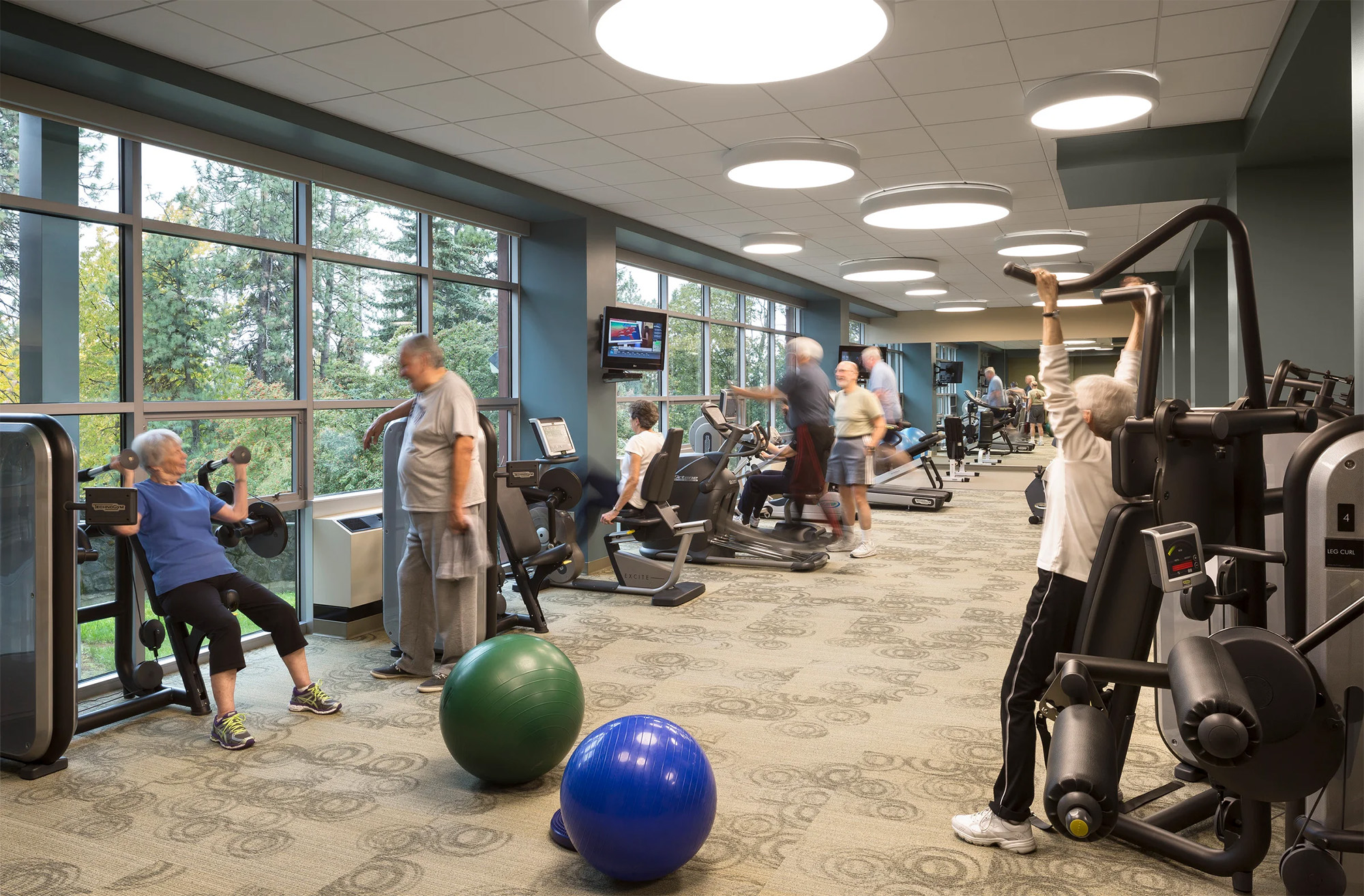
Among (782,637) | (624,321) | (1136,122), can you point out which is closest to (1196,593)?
(782,637)

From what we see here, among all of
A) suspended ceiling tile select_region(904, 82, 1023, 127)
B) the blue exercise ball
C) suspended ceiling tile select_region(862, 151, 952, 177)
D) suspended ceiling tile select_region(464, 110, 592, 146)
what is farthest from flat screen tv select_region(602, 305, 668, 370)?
the blue exercise ball

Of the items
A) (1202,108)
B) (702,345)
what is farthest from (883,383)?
(1202,108)

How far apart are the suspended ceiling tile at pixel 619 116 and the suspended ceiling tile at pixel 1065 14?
1891 mm

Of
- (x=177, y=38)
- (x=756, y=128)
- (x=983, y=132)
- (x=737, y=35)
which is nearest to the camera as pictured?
(x=737, y=35)

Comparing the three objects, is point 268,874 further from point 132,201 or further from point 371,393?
point 371,393

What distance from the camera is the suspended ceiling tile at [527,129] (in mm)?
5238

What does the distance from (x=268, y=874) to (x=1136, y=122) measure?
572 cm

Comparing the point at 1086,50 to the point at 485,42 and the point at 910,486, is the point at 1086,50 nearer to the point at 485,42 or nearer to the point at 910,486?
the point at 485,42

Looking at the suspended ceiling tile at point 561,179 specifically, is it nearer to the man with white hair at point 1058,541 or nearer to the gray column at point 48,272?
the gray column at point 48,272

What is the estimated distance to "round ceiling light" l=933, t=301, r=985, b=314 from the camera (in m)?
16.4

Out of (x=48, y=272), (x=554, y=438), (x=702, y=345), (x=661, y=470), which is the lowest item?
(x=661, y=470)

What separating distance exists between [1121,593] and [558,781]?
203 centimetres

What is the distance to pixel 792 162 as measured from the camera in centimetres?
573

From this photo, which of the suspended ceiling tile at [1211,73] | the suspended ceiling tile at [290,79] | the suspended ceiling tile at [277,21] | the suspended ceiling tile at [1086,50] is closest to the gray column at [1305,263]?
the suspended ceiling tile at [1211,73]
